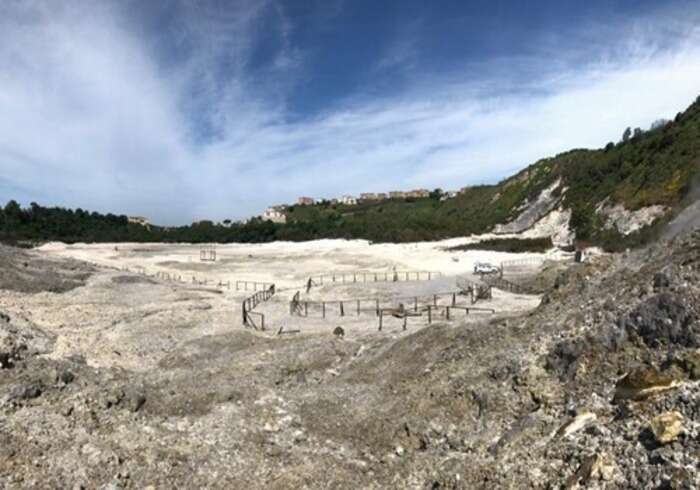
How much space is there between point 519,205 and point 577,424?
116m

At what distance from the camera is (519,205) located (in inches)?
4786

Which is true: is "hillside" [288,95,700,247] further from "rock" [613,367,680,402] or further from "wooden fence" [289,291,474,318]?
"rock" [613,367,680,402]

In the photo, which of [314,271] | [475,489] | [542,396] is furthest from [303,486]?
[314,271]

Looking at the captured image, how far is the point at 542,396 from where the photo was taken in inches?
538

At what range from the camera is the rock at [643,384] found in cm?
1106

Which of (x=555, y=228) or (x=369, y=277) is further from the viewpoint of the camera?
(x=555, y=228)

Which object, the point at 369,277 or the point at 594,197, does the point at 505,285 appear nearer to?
the point at 369,277

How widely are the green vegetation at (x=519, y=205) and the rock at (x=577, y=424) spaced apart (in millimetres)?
46207

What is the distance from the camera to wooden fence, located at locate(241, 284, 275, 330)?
34.0 m

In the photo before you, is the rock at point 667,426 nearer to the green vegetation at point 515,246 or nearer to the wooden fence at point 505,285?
the wooden fence at point 505,285

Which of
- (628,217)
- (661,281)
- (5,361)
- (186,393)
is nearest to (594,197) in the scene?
(628,217)

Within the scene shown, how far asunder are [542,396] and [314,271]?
184 ft

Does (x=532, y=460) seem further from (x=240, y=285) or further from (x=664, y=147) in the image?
(x=664, y=147)

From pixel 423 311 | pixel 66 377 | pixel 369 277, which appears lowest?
pixel 423 311
